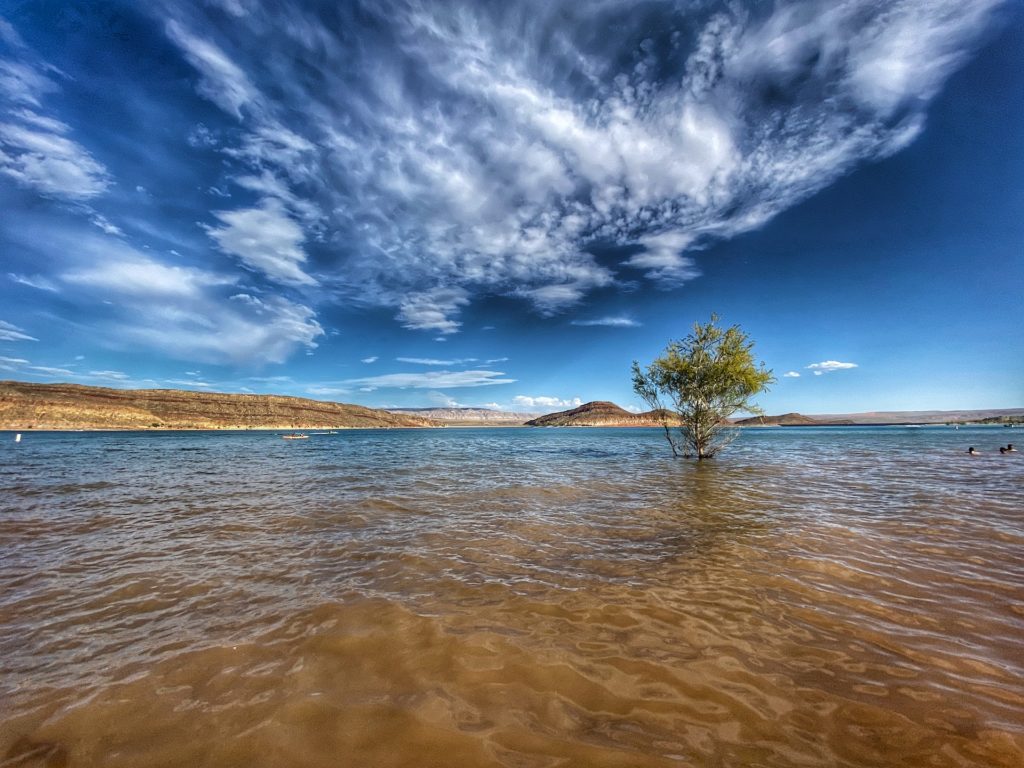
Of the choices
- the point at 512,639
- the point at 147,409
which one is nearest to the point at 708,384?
the point at 512,639

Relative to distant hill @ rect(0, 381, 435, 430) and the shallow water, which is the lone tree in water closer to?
the shallow water

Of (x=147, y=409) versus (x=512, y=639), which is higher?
(x=147, y=409)

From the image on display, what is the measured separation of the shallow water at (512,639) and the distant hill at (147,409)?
128 meters

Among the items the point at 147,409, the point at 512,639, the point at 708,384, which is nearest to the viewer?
the point at 512,639

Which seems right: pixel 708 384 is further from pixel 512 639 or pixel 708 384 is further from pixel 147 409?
pixel 147 409

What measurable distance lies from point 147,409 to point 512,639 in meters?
146

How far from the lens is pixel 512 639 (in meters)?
4.68

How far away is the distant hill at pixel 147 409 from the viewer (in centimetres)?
9325

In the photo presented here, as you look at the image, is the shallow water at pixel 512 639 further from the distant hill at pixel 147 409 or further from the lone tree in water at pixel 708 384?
the distant hill at pixel 147 409

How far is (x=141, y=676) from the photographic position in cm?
402

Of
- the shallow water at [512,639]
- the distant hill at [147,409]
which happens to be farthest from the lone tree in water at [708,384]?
the distant hill at [147,409]

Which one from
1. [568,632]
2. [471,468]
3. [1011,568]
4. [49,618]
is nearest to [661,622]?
[568,632]

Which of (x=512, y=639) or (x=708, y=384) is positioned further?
(x=708, y=384)

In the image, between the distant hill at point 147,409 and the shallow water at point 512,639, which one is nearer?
the shallow water at point 512,639
